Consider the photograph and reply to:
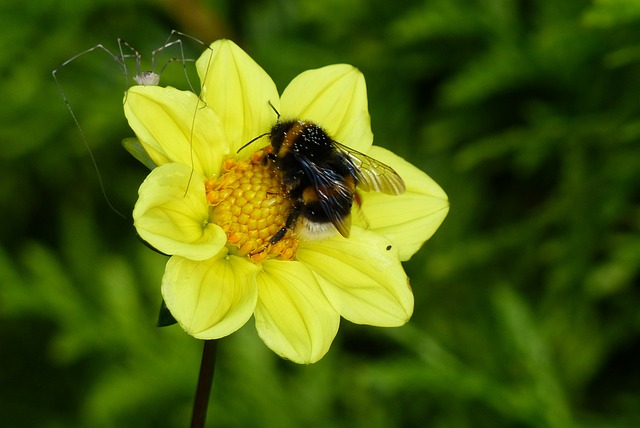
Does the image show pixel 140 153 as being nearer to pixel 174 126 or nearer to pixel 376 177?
pixel 174 126

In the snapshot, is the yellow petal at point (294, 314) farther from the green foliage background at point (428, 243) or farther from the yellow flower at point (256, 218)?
Result: the green foliage background at point (428, 243)

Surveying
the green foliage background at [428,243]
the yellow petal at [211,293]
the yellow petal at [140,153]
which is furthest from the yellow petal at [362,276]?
the green foliage background at [428,243]

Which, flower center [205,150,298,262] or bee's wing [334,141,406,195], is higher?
bee's wing [334,141,406,195]

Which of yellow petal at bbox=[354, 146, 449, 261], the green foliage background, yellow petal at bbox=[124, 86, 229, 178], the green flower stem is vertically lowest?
the green foliage background

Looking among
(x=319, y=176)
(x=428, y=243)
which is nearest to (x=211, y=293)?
(x=319, y=176)

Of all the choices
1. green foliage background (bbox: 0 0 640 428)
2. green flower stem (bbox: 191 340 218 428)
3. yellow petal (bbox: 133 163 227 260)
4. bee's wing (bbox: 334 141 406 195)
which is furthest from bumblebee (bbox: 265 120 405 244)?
green foliage background (bbox: 0 0 640 428)

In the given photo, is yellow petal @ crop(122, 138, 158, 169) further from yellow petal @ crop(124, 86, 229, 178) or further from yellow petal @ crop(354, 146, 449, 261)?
yellow petal @ crop(354, 146, 449, 261)

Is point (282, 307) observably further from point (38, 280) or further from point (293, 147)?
point (38, 280)
